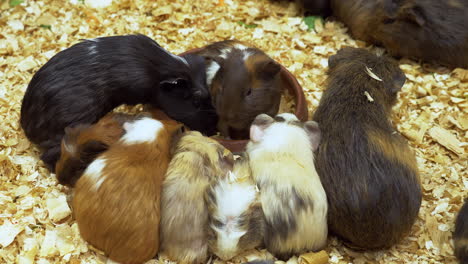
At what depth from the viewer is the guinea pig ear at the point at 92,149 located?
316cm

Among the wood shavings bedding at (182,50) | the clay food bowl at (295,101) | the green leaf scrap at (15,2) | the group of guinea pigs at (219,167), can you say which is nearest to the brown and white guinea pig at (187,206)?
the group of guinea pigs at (219,167)

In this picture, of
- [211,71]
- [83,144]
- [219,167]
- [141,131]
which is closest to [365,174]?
[219,167]

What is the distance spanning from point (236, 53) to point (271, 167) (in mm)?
1104

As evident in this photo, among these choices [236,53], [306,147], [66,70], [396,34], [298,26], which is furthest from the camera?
[298,26]

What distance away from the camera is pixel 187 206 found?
3045 mm

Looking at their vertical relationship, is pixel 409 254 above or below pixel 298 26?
below

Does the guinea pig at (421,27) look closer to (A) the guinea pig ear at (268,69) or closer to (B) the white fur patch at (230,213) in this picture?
(A) the guinea pig ear at (268,69)

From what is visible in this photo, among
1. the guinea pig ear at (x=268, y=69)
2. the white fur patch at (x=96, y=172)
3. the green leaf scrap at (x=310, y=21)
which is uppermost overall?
the guinea pig ear at (x=268, y=69)

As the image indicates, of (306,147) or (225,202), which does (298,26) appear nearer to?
(306,147)

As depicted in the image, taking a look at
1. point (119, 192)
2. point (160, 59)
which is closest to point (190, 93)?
point (160, 59)

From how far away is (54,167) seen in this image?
11.7ft

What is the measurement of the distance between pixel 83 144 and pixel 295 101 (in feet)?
5.77

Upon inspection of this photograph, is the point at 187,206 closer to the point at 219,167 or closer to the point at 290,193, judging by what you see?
the point at 219,167

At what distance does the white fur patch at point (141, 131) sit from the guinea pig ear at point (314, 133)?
38.7 inches
